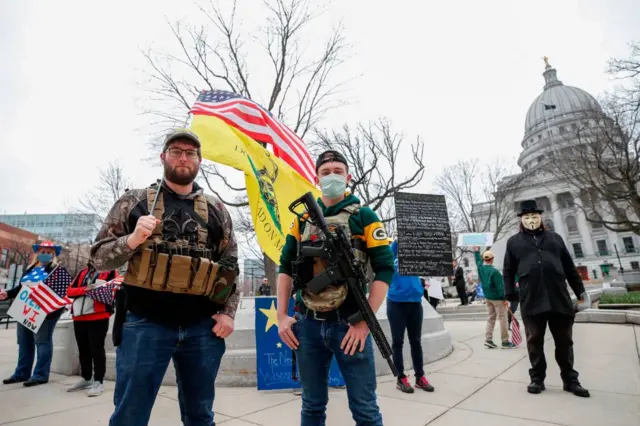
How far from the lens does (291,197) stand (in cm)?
559

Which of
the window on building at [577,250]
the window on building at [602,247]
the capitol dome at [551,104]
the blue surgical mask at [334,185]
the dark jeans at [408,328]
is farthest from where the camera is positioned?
the capitol dome at [551,104]

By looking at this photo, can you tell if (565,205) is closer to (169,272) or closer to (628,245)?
(628,245)

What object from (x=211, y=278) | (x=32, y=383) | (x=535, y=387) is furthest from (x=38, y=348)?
(x=535, y=387)

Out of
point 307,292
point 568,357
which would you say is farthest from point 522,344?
point 307,292

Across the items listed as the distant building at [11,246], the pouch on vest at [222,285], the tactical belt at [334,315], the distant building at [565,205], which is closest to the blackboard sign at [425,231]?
the tactical belt at [334,315]

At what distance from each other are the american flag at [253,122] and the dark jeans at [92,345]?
3.46m

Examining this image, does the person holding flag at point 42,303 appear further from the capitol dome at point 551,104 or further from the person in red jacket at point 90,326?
the capitol dome at point 551,104

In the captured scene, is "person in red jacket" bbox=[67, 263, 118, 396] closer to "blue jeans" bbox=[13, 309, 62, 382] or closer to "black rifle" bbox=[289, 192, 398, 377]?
"blue jeans" bbox=[13, 309, 62, 382]

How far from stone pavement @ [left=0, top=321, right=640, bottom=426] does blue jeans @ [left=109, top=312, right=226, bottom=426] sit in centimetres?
164

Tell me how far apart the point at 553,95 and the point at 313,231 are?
8632cm

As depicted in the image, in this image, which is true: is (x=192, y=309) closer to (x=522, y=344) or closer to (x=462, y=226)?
(x=522, y=344)

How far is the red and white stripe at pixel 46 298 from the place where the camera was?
493 centimetres

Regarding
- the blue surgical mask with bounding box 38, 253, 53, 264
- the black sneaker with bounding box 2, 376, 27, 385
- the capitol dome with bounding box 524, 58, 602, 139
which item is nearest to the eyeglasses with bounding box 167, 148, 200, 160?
the blue surgical mask with bounding box 38, 253, 53, 264

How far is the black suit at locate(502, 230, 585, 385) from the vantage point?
13.2ft
